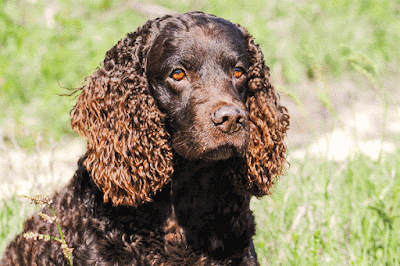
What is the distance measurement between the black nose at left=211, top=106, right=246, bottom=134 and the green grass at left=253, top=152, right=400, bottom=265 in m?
0.68

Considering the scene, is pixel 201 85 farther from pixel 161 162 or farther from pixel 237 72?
pixel 161 162

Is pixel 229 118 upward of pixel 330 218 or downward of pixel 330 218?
upward

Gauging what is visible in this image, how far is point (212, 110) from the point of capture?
2.24 meters

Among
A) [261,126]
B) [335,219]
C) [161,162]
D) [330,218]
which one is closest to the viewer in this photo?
[161,162]

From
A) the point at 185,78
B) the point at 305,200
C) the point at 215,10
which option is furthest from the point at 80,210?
the point at 215,10

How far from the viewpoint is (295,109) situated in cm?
675

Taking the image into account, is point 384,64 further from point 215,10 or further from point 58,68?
point 58,68

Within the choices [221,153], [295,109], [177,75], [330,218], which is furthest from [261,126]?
[295,109]

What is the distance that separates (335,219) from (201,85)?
4.52ft

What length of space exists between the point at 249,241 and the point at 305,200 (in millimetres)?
690

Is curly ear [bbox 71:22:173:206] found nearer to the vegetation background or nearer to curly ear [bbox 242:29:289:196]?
the vegetation background

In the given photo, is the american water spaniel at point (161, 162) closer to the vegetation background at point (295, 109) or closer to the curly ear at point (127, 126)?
the curly ear at point (127, 126)

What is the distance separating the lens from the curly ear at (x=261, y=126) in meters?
2.72

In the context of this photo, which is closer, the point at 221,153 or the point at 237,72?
the point at 221,153
